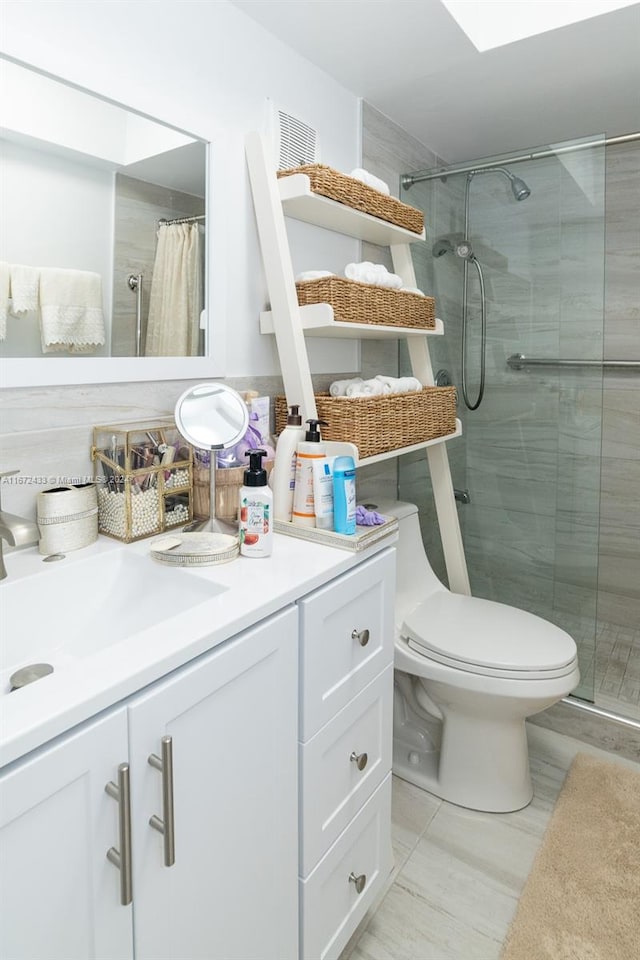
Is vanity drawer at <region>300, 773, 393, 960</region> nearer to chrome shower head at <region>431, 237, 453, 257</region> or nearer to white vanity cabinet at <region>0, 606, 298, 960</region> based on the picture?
white vanity cabinet at <region>0, 606, 298, 960</region>

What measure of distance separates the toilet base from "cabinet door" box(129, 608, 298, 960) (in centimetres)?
84

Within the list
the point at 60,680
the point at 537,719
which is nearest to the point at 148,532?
the point at 60,680

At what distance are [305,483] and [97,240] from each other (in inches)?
25.2

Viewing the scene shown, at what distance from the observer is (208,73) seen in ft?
4.75

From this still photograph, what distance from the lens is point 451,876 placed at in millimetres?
1577

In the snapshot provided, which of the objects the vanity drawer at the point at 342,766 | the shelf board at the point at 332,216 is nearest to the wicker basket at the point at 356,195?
the shelf board at the point at 332,216

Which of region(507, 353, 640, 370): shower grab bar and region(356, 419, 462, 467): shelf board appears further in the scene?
region(507, 353, 640, 370): shower grab bar

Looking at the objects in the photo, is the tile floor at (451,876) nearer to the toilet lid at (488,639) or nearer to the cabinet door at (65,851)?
the toilet lid at (488,639)

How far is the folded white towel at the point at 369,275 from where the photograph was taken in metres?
1.66

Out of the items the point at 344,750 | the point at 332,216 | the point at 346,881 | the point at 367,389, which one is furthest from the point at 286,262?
the point at 346,881

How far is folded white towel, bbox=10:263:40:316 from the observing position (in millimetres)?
1095

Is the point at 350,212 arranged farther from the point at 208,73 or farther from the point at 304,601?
Result: the point at 304,601

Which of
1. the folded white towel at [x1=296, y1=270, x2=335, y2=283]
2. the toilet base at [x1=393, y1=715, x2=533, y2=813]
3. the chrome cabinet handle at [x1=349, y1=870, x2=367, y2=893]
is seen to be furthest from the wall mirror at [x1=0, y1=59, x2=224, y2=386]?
the toilet base at [x1=393, y1=715, x2=533, y2=813]

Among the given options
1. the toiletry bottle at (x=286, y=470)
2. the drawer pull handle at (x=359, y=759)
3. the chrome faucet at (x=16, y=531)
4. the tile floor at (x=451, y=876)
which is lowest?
the tile floor at (x=451, y=876)
